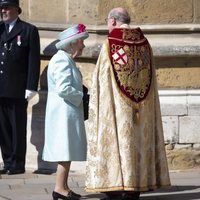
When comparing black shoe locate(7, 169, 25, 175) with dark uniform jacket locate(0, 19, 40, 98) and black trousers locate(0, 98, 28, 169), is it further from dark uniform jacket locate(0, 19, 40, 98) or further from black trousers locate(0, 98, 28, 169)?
dark uniform jacket locate(0, 19, 40, 98)

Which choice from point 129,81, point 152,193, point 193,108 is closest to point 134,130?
point 129,81

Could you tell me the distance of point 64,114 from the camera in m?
6.95

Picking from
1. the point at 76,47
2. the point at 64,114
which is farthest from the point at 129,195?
the point at 76,47

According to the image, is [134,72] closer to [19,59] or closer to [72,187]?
[72,187]

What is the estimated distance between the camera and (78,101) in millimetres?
6965

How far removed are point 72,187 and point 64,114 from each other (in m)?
1.03

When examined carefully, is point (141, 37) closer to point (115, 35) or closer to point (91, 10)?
point (115, 35)

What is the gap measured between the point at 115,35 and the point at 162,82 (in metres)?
1.66

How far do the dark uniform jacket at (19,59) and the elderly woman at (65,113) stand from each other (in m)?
1.27

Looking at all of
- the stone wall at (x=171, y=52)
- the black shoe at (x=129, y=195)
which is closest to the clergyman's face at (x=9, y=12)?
the stone wall at (x=171, y=52)

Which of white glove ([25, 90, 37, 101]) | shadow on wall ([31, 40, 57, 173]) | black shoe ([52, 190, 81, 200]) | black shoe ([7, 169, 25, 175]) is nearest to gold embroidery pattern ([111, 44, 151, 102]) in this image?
black shoe ([52, 190, 81, 200])

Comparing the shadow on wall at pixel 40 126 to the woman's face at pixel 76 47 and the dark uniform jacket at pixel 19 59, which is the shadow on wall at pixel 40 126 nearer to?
the dark uniform jacket at pixel 19 59

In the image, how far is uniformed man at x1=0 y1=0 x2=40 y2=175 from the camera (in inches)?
327

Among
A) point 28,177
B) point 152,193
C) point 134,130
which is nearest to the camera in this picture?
point 134,130
